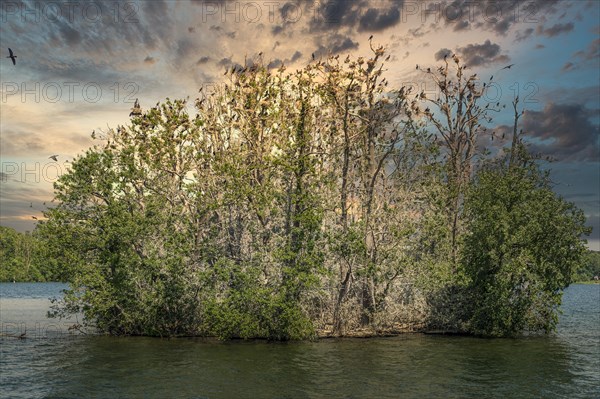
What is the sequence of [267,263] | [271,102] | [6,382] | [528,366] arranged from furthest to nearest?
[271,102] < [267,263] < [528,366] < [6,382]

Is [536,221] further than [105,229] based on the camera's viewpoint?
Yes

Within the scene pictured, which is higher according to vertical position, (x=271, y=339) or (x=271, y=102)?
(x=271, y=102)

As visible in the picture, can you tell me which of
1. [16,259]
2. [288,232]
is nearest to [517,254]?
[288,232]

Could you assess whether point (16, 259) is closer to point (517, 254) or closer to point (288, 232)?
point (288, 232)

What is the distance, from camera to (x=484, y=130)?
47.6 m

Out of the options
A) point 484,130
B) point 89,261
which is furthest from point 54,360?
point 484,130

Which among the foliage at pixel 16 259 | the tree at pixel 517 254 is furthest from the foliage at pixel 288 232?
the foliage at pixel 16 259

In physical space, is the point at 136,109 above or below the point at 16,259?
above

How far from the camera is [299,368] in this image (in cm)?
2762

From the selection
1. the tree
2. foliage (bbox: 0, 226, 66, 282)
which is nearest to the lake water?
the tree

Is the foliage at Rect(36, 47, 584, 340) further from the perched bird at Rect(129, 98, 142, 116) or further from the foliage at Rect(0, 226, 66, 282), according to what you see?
the foliage at Rect(0, 226, 66, 282)

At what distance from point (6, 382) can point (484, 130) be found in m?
38.4

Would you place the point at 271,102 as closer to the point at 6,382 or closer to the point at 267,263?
the point at 267,263

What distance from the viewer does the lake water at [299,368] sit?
78.1 feet
